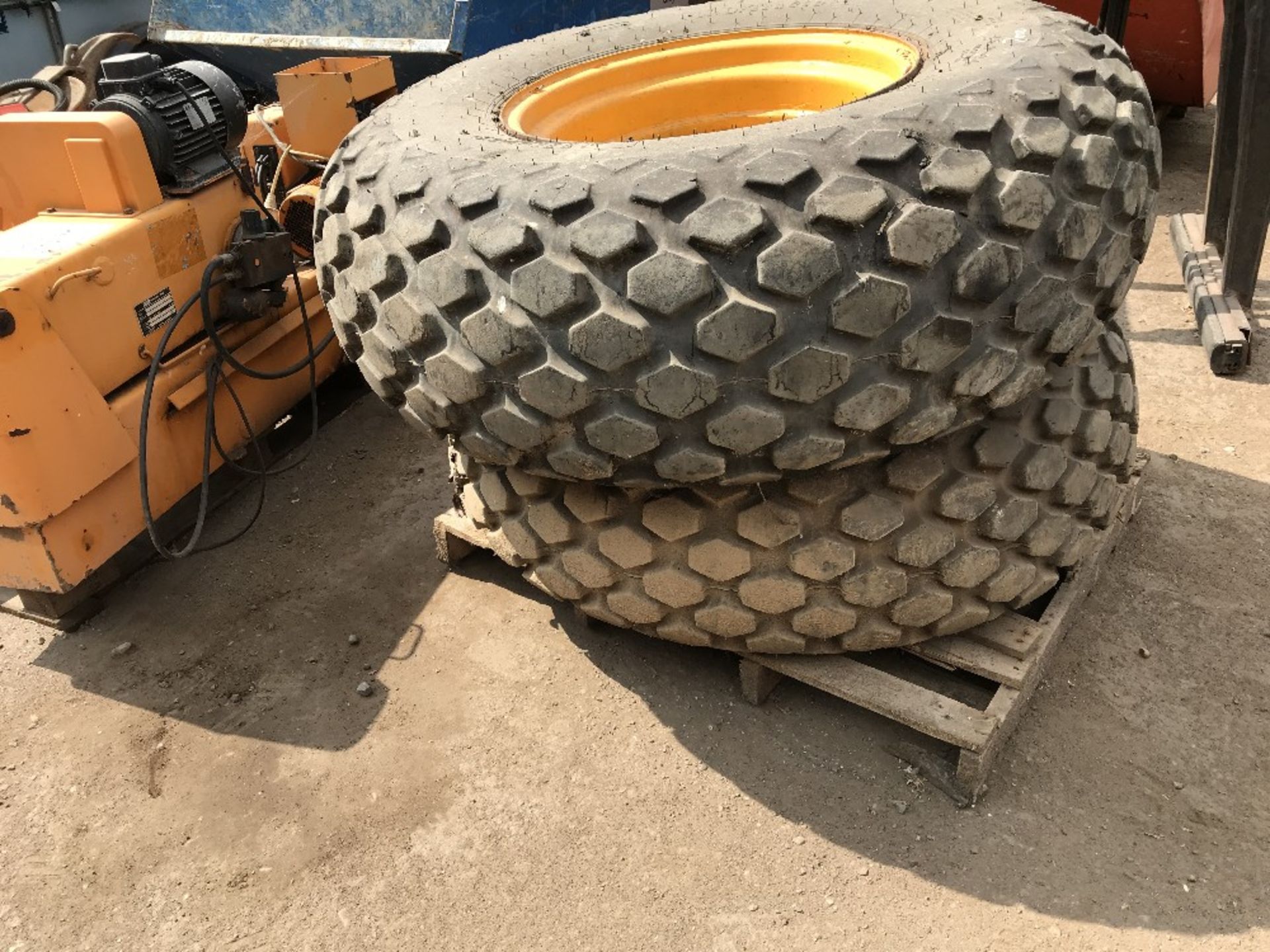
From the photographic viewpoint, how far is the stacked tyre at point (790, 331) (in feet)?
5.57

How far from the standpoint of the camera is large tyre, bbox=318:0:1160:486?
1.68m

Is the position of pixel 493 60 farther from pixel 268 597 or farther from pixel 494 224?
pixel 268 597

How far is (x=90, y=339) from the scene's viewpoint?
2.73 m

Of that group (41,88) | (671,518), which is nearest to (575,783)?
(671,518)

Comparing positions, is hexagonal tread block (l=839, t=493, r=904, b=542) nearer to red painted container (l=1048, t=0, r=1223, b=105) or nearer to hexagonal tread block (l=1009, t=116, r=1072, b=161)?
hexagonal tread block (l=1009, t=116, r=1072, b=161)

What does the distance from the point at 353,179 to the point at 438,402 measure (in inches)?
21.8

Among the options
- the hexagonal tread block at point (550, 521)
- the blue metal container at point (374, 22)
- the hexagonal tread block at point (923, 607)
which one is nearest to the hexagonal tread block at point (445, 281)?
the hexagonal tread block at point (550, 521)

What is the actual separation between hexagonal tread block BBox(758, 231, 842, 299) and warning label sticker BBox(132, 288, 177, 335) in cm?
207

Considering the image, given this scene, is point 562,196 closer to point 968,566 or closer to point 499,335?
point 499,335

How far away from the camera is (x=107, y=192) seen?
288 cm

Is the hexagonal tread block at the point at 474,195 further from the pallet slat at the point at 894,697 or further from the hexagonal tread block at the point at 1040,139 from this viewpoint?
the pallet slat at the point at 894,697

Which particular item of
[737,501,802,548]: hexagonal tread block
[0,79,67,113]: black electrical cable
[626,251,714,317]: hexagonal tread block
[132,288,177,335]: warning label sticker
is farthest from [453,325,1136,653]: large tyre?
[0,79,67,113]: black electrical cable

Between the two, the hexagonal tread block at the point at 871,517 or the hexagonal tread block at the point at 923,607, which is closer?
the hexagonal tread block at the point at 871,517

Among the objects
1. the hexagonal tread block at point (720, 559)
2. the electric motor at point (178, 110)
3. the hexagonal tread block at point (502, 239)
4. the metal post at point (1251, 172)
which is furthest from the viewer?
the metal post at point (1251, 172)
